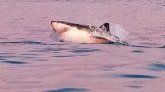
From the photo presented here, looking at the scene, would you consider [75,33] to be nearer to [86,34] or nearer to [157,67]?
[86,34]

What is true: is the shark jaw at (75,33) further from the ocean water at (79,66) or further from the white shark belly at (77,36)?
the ocean water at (79,66)

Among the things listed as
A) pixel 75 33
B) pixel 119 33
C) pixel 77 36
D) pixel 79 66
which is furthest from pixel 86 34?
pixel 79 66

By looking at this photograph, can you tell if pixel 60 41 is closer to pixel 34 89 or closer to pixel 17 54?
pixel 17 54

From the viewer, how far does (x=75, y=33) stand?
787 inches

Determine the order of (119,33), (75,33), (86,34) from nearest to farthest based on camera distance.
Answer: (86,34)
(75,33)
(119,33)

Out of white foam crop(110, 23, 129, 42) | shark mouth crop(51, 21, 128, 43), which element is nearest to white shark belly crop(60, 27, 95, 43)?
shark mouth crop(51, 21, 128, 43)

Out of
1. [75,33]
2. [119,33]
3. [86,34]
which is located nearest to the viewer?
[86,34]

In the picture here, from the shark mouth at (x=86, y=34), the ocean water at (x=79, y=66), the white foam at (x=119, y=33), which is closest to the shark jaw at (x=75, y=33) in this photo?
the shark mouth at (x=86, y=34)

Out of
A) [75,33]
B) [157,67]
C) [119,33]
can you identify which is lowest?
[157,67]

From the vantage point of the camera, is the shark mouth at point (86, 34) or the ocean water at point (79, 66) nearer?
the ocean water at point (79, 66)

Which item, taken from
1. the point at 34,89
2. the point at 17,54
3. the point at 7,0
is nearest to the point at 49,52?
the point at 17,54

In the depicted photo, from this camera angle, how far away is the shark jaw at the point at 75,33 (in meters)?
19.4

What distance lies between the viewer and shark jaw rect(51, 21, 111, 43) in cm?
1944

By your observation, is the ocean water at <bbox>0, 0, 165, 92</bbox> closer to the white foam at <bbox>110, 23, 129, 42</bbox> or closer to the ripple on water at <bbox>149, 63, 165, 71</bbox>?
the ripple on water at <bbox>149, 63, 165, 71</bbox>
